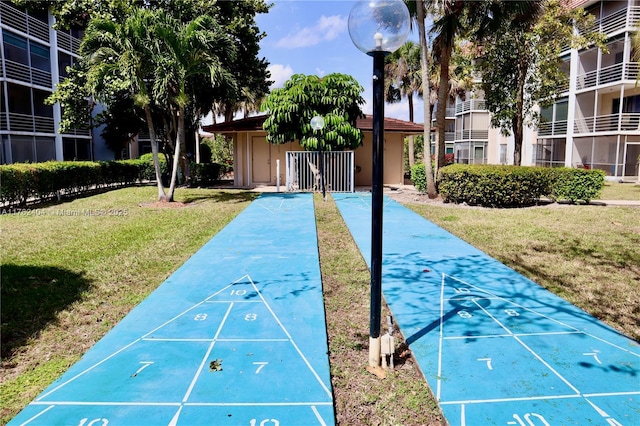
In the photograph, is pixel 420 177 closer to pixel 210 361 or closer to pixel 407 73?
pixel 407 73

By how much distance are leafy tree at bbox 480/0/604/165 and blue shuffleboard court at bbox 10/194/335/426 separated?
49.5 feet

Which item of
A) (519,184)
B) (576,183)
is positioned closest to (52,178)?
(519,184)

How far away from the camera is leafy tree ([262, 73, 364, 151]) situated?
18.3 m

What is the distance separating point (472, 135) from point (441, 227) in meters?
31.3

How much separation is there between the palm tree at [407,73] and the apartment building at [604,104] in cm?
859

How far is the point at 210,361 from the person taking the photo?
12.5 ft

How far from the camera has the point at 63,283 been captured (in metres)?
6.11

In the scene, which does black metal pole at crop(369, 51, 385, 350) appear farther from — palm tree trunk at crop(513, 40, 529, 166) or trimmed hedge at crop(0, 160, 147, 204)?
palm tree trunk at crop(513, 40, 529, 166)

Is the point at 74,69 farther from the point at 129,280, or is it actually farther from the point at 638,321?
the point at 638,321

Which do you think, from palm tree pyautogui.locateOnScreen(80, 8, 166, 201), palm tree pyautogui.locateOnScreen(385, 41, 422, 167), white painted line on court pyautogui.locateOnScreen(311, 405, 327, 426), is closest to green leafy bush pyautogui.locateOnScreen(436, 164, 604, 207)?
palm tree pyautogui.locateOnScreen(80, 8, 166, 201)

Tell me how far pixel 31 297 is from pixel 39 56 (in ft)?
82.7

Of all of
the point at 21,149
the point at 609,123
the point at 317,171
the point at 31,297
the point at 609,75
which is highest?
the point at 609,75

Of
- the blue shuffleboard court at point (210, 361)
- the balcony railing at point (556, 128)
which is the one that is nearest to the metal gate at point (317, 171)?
the blue shuffleboard court at point (210, 361)

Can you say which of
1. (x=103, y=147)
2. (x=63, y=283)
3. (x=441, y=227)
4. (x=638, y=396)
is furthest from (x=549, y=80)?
(x=103, y=147)
